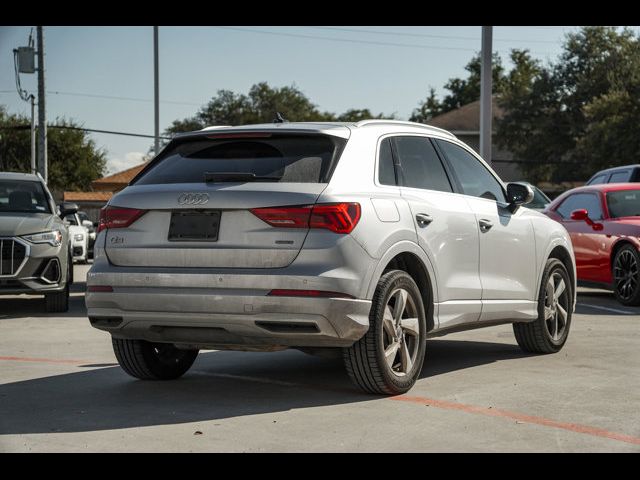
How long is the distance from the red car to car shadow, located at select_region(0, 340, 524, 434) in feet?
Result: 17.6

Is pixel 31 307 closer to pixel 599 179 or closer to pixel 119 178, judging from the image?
pixel 599 179

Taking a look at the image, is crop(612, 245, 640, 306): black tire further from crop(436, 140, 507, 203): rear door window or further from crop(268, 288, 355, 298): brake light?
crop(268, 288, 355, 298): brake light

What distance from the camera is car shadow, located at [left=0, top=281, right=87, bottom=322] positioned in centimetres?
1355

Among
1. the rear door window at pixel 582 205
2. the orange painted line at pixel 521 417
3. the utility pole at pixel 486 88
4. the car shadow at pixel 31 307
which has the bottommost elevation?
the car shadow at pixel 31 307

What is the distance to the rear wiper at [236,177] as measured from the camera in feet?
22.7

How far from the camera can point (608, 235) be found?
14.7m

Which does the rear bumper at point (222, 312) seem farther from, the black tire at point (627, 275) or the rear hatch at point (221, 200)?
the black tire at point (627, 275)

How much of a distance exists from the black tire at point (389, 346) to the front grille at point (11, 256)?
22.7 ft

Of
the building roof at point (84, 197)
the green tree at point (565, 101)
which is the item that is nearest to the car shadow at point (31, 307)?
the green tree at point (565, 101)

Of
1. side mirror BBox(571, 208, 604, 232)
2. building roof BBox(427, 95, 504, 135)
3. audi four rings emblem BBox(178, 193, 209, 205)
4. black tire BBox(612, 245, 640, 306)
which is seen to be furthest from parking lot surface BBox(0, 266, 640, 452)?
building roof BBox(427, 95, 504, 135)
